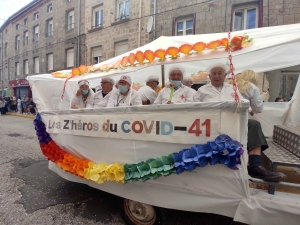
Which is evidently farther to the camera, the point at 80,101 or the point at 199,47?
the point at 80,101

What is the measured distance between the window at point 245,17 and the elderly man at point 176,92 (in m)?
7.70

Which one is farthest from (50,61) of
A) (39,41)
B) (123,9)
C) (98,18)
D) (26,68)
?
(123,9)

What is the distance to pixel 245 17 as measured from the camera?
9.15 meters

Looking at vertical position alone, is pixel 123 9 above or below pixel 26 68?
above

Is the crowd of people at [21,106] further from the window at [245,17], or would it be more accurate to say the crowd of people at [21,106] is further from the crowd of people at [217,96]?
the crowd of people at [217,96]

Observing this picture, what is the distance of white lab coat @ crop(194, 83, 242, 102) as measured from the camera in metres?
2.44

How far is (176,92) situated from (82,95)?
1.97 metres

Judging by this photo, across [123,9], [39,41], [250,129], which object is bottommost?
[250,129]

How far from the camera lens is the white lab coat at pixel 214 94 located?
2.44 metres

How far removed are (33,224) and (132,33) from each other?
1142 centimetres

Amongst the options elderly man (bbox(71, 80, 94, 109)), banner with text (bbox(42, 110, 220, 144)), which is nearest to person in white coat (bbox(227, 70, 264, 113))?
banner with text (bbox(42, 110, 220, 144))

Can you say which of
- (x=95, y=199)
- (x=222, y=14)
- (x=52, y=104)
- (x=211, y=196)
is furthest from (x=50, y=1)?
(x=211, y=196)

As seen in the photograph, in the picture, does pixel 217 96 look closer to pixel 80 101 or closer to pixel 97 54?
pixel 80 101

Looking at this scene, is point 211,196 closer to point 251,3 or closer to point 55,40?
point 251,3
